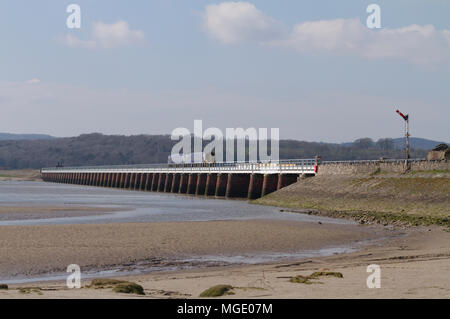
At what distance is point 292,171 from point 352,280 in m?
48.0

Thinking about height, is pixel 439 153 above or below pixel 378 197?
above

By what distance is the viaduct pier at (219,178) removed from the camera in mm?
64938

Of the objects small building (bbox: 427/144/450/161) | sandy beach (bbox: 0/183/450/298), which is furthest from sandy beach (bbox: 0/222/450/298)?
small building (bbox: 427/144/450/161)

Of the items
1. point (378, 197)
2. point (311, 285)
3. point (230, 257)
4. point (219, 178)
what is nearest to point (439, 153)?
point (378, 197)

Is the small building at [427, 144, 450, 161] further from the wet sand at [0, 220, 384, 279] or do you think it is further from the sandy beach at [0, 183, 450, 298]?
the wet sand at [0, 220, 384, 279]

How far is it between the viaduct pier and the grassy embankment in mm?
5809

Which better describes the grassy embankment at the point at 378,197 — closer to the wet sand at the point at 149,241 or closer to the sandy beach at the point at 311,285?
the wet sand at the point at 149,241

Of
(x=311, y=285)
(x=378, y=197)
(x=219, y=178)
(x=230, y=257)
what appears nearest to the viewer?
(x=311, y=285)

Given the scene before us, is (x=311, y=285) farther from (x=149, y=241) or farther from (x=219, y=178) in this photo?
(x=219, y=178)

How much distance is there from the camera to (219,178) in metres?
80.4

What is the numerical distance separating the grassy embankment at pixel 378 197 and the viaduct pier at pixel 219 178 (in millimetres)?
5809

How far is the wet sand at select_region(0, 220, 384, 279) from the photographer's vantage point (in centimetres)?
2116

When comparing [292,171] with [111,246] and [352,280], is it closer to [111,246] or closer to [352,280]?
[111,246]

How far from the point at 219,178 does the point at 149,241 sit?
53.8 metres
